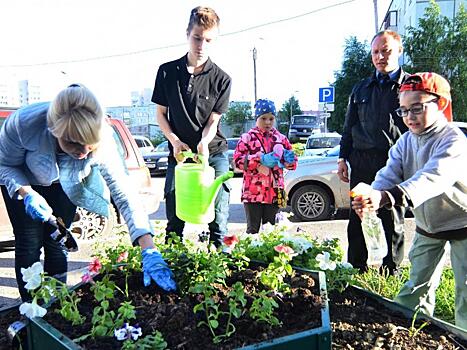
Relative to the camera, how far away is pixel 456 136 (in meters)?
2.21

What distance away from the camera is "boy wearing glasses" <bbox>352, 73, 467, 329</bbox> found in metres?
2.03

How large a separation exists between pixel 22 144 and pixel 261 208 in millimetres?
2299

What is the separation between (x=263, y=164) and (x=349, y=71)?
24904 mm

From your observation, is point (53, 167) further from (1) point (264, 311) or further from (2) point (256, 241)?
(1) point (264, 311)

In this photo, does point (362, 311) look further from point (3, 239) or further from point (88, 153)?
point (3, 239)

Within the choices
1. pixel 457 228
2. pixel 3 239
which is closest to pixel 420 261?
pixel 457 228

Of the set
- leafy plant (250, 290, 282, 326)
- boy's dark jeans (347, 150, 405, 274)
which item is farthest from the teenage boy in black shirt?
leafy plant (250, 290, 282, 326)

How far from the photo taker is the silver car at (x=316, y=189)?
7148mm

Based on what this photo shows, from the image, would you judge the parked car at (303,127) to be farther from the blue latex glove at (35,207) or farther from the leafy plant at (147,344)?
the leafy plant at (147,344)

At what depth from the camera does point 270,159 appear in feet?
13.4

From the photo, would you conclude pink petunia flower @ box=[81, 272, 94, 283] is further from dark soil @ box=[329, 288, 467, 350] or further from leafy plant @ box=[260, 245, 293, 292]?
dark soil @ box=[329, 288, 467, 350]

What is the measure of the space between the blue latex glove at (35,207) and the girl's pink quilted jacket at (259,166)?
6.75 ft

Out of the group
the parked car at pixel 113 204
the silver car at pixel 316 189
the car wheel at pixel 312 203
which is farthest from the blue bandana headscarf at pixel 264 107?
the car wheel at pixel 312 203

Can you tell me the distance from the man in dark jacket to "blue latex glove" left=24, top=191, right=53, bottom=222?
7.62 ft
